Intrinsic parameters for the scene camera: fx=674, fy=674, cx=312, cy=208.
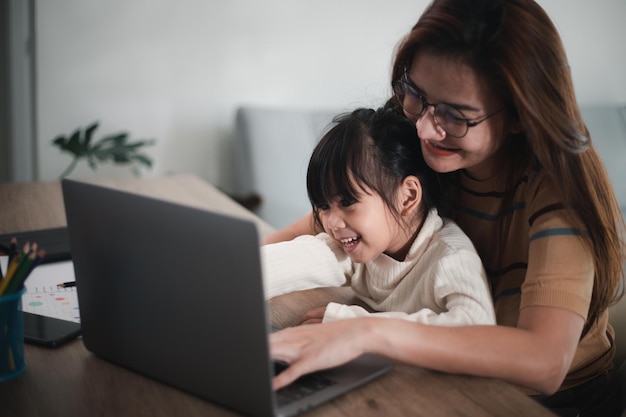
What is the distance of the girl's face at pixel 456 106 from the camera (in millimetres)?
959

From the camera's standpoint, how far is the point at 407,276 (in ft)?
3.41

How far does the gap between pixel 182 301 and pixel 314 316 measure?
1.03ft

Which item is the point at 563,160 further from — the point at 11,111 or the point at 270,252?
the point at 11,111

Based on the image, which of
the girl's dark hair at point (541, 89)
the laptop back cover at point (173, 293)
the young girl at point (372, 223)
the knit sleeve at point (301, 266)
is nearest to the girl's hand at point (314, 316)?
the young girl at point (372, 223)

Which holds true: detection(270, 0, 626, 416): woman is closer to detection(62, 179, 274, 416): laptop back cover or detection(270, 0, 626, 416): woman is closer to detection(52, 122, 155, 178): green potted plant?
detection(62, 179, 274, 416): laptop back cover

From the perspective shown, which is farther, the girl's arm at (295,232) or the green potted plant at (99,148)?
the green potted plant at (99,148)

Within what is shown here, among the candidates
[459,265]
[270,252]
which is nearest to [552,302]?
[459,265]

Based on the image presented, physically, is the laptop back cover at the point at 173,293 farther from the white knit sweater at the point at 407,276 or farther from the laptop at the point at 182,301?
the white knit sweater at the point at 407,276

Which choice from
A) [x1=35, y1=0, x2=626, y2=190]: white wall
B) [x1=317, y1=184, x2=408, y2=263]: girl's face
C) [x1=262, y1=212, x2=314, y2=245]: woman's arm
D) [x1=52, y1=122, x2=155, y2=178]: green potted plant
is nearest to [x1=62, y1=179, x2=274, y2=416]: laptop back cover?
[x1=317, y1=184, x2=408, y2=263]: girl's face

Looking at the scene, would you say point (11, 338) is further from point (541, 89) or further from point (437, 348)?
point (541, 89)

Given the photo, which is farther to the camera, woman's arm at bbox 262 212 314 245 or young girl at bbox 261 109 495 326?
woman's arm at bbox 262 212 314 245

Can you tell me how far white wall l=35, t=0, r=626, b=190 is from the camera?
2.67 metres

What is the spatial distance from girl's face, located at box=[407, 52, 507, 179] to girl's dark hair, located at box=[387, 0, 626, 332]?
0.6 inches

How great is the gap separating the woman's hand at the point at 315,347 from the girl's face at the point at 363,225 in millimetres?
286
